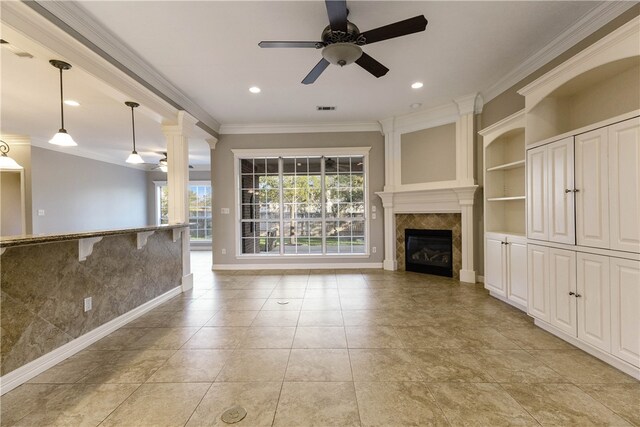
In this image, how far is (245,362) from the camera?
2180 mm

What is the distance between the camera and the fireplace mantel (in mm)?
4422

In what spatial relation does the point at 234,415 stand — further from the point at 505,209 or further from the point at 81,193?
the point at 81,193

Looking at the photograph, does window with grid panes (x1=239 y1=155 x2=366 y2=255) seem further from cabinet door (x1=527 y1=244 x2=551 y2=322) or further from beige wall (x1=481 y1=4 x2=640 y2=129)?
cabinet door (x1=527 y1=244 x2=551 y2=322)

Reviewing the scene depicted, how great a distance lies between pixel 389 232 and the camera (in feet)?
17.7

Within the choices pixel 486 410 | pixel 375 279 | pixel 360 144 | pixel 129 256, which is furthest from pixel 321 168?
pixel 486 410

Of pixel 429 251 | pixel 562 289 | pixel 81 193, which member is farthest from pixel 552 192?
pixel 81 193

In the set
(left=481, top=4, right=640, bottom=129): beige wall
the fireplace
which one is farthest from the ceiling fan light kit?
the fireplace

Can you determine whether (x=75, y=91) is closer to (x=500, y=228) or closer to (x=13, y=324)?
(x=13, y=324)

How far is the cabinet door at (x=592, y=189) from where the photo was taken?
2.10 m

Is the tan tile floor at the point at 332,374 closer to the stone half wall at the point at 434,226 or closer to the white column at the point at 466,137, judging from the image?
the stone half wall at the point at 434,226

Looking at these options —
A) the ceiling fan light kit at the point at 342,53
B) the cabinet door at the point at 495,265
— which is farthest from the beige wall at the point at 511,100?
the ceiling fan light kit at the point at 342,53

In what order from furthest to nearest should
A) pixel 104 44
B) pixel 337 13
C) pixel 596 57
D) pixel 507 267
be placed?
pixel 507 267
pixel 104 44
pixel 596 57
pixel 337 13

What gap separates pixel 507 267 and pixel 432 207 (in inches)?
68.9

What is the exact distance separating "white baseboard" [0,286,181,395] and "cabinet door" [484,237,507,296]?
14.8 feet
